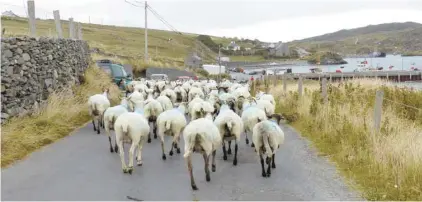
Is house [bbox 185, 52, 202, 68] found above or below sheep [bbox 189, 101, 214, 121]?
above

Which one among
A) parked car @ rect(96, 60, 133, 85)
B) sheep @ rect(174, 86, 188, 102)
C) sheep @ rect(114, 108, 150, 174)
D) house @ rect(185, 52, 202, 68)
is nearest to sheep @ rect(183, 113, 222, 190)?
sheep @ rect(114, 108, 150, 174)

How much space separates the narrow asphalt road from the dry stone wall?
2.62 meters

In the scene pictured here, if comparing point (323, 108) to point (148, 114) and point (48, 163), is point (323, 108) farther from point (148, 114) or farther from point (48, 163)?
point (48, 163)

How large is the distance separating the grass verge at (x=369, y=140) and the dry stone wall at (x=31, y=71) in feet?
28.0

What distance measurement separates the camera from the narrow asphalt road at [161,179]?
7.88 metres

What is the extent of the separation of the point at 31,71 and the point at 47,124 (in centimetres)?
216

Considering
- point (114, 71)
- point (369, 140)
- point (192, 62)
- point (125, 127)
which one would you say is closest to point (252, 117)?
point (369, 140)

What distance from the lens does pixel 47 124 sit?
13.5 meters

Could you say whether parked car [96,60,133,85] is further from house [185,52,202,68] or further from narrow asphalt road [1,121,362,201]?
house [185,52,202,68]

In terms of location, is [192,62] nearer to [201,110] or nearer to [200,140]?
[201,110]

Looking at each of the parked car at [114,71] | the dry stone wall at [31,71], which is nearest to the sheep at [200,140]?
the dry stone wall at [31,71]

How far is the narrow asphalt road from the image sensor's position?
788 centimetres

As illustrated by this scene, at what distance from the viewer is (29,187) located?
27.6 ft

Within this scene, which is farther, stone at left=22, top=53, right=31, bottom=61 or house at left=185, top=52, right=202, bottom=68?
house at left=185, top=52, right=202, bottom=68
